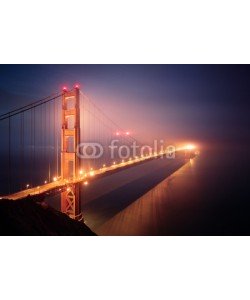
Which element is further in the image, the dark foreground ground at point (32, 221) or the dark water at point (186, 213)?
the dark water at point (186, 213)

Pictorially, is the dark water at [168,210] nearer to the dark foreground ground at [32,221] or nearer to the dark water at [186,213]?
the dark water at [186,213]

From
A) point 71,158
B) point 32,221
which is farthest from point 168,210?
point 32,221

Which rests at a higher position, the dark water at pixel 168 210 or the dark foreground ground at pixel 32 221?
the dark foreground ground at pixel 32 221

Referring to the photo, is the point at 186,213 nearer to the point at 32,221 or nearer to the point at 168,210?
the point at 168,210

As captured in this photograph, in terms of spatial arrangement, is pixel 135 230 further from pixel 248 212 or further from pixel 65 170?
pixel 248 212

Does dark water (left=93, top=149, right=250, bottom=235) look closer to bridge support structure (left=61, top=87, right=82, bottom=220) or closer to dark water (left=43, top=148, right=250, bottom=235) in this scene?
dark water (left=43, top=148, right=250, bottom=235)

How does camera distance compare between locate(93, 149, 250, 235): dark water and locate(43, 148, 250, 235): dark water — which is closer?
locate(93, 149, 250, 235): dark water

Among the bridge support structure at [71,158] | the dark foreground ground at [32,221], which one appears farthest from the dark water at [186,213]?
the dark foreground ground at [32,221]

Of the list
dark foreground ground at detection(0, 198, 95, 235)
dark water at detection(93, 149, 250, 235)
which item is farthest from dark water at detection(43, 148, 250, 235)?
dark foreground ground at detection(0, 198, 95, 235)

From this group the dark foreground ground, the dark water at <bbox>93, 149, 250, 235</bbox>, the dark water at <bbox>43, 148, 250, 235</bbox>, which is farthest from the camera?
the dark water at <bbox>43, 148, 250, 235</bbox>

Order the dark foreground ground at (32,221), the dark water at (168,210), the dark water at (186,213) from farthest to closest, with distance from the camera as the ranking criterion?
the dark water at (168,210) < the dark water at (186,213) < the dark foreground ground at (32,221)
